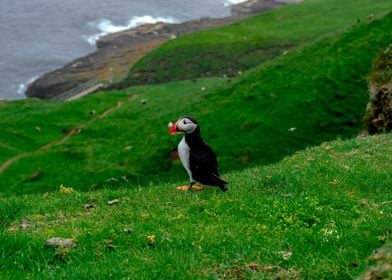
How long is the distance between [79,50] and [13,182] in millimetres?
76197

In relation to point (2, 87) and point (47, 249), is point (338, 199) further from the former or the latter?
point (2, 87)

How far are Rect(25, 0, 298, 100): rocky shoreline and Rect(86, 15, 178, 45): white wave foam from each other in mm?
4072

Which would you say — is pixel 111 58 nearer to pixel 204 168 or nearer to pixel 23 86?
pixel 23 86

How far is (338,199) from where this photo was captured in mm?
14727

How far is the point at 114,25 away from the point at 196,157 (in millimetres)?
125280

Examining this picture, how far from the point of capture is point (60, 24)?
13488 cm

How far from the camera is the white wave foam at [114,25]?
5143 inches

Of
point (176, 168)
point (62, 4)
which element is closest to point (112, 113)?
point (176, 168)

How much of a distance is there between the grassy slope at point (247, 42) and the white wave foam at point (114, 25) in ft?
116

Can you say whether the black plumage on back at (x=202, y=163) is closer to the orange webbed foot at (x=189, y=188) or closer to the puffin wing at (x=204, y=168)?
the puffin wing at (x=204, y=168)

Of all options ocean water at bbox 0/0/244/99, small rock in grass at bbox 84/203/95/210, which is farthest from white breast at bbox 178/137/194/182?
ocean water at bbox 0/0/244/99

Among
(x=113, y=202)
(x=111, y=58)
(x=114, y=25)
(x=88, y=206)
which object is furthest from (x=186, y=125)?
(x=114, y=25)

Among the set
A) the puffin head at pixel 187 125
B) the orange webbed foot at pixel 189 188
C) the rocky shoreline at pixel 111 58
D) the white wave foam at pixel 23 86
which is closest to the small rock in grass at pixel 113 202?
the orange webbed foot at pixel 189 188

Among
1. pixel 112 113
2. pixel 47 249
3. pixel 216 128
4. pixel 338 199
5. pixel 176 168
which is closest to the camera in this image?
pixel 47 249
